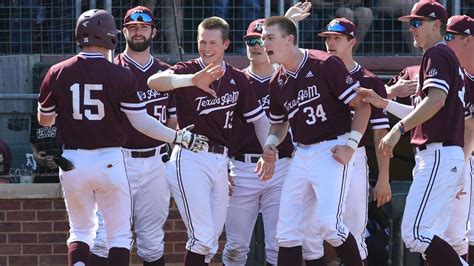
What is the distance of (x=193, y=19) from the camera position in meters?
11.5

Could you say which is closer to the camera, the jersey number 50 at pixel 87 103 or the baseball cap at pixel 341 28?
the jersey number 50 at pixel 87 103

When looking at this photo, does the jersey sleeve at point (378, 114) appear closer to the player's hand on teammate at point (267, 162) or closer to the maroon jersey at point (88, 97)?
the player's hand on teammate at point (267, 162)

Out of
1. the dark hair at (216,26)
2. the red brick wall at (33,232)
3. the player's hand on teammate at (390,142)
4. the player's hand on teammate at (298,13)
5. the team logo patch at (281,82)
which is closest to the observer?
the player's hand on teammate at (390,142)

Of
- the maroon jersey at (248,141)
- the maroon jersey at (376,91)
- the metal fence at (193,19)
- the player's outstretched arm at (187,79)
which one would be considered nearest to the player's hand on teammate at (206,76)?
the player's outstretched arm at (187,79)

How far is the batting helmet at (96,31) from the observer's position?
805 centimetres

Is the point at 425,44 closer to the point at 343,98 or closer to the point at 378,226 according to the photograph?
the point at 343,98

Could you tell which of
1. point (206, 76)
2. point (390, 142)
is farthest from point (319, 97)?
point (206, 76)

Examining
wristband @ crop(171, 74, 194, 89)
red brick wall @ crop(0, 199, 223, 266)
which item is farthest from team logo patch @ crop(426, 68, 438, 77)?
A: red brick wall @ crop(0, 199, 223, 266)

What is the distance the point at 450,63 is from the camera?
8.02m

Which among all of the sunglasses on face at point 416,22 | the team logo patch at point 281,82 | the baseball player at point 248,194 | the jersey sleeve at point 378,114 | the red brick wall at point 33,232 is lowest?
the red brick wall at point 33,232

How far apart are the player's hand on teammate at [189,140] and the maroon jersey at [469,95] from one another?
7.14ft

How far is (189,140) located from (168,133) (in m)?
0.17

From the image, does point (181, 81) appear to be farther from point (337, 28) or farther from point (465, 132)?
point (465, 132)

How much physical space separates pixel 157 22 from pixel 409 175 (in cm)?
301
